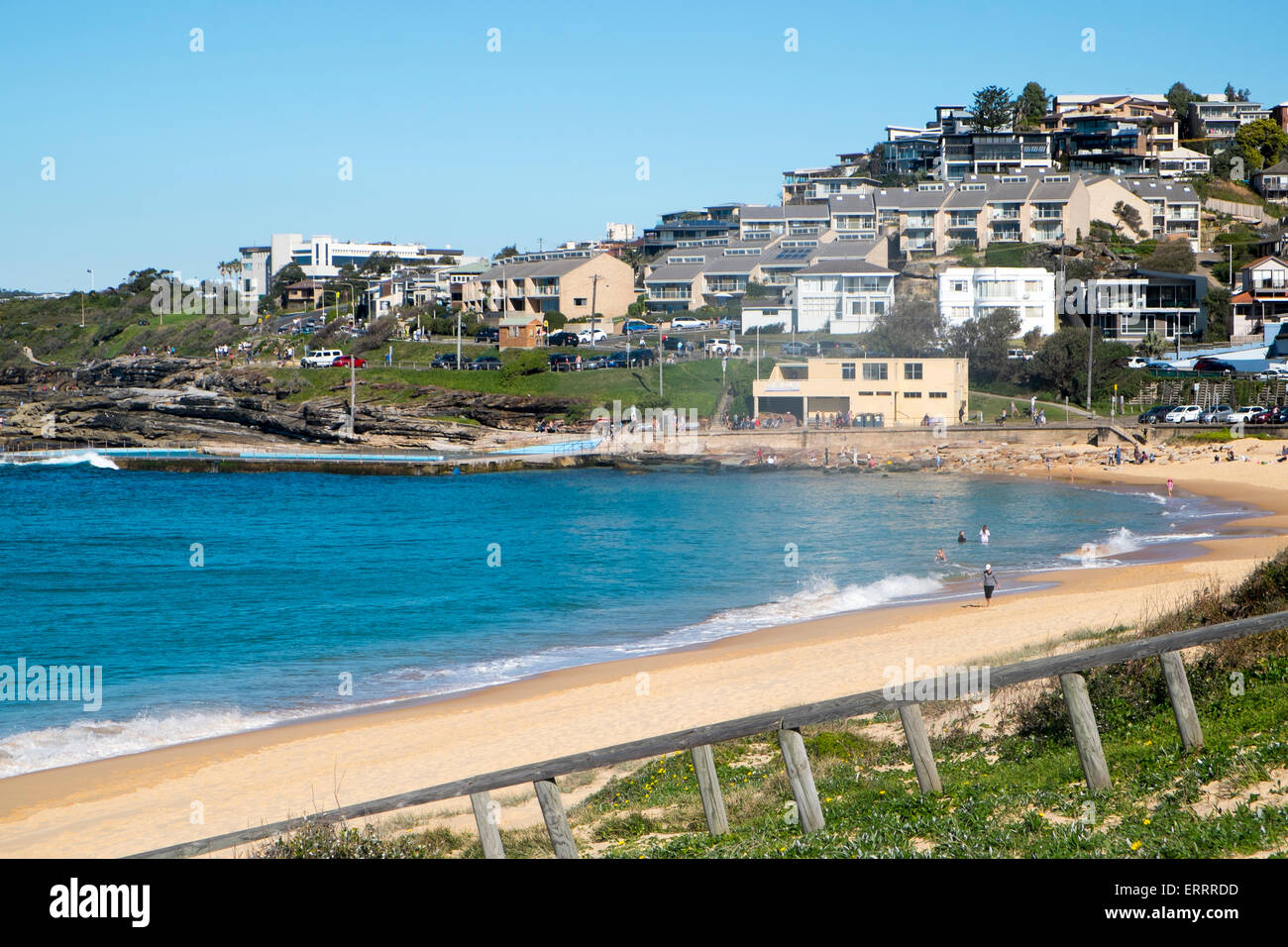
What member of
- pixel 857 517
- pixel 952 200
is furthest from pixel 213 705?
pixel 952 200

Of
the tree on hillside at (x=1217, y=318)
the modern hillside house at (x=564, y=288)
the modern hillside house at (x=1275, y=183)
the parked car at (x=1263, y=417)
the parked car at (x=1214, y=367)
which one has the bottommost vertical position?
the parked car at (x=1263, y=417)

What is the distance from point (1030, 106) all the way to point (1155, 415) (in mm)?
97070

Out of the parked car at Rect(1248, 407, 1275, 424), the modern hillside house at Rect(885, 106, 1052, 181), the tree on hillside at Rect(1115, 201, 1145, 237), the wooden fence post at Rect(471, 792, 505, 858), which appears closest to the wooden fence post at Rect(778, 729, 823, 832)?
the wooden fence post at Rect(471, 792, 505, 858)

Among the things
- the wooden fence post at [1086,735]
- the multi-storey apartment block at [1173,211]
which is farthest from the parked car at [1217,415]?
the wooden fence post at [1086,735]

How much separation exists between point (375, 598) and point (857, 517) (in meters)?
24.0

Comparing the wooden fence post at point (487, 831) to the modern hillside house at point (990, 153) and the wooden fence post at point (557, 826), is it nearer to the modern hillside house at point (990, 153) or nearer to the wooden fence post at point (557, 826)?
the wooden fence post at point (557, 826)

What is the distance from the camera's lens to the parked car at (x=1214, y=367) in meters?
68.9

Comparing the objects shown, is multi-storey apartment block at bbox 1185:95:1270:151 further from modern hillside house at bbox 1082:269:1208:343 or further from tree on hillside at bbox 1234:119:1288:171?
modern hillside house at bbox 1082:269:1208:343

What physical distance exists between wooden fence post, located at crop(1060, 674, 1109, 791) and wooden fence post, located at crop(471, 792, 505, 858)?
3911 mm

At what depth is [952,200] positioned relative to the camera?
10444 cm

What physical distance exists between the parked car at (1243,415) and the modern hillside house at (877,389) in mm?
16749

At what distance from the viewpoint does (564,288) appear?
360 feet
